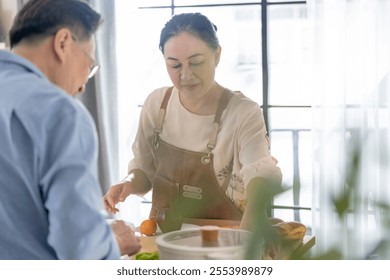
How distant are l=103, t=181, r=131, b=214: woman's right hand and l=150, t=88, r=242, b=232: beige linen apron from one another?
5 centimetres

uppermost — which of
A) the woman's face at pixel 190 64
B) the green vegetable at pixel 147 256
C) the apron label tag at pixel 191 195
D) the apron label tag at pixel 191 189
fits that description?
the woman's face at pixel 190 64

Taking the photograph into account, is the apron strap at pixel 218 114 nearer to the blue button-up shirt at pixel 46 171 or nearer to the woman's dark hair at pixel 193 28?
the woman's dark hair at pixel 193 28

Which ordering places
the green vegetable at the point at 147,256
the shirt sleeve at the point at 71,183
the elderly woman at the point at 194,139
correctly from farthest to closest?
1. the elderly woman at the point at 194,139
2. the green vegetable at the point at 147,256
3. the shirt sleeve at the point at 71,183

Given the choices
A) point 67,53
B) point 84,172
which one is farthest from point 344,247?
point 67,53

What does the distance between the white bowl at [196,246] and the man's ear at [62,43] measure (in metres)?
0.29

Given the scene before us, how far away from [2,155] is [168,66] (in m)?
0.44

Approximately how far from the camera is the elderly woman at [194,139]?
1.07 metres

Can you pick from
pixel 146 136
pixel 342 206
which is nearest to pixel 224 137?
pixel 146 136

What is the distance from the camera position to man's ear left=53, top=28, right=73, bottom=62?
2.81ft

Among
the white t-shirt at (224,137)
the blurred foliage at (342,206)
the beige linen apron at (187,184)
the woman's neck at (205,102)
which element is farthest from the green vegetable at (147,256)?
the blurred foliage at (342,206)

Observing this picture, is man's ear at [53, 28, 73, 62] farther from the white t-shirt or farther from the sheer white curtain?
the sheer white curtain

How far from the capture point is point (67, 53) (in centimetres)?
87

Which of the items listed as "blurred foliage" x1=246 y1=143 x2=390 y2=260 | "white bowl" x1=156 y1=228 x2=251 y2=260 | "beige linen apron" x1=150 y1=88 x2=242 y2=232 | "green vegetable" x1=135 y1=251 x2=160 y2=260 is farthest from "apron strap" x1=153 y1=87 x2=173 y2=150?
"blurred foliage" x1=246 y1=143 x2=390 y2=260
